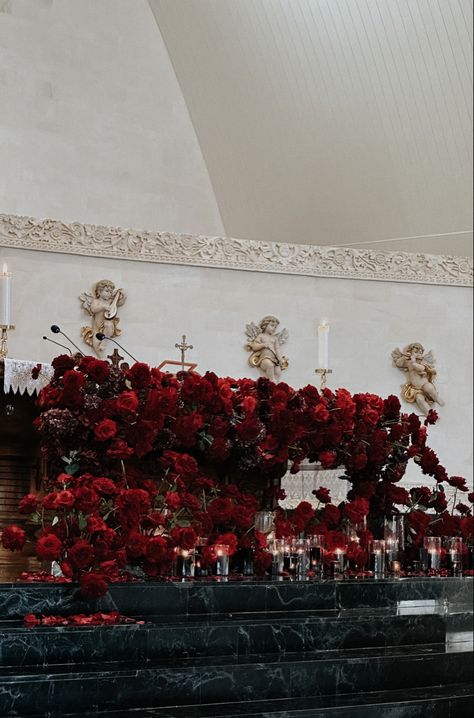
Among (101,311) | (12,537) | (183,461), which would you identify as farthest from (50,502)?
(101,311)

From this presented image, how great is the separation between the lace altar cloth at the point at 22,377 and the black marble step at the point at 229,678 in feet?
7.21

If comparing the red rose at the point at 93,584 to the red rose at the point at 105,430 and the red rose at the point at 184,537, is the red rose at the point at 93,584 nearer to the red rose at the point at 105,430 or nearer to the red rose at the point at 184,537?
the red rose at the point at 184,537

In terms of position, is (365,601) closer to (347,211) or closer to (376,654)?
(376,654)

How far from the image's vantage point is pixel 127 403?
510 centimetres

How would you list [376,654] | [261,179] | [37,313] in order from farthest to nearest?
[261,179], [37,313], [376,654]

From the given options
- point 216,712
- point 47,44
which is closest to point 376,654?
point 216,712

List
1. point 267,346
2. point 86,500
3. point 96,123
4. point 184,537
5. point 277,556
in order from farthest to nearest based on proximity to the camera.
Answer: point 96,123, point 267,346, point 277,556, point 184,537, point 86,500

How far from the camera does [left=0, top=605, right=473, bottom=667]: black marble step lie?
164 inches

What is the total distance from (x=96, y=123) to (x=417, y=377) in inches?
207

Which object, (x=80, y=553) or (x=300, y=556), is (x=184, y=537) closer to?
(x=80, y=553)

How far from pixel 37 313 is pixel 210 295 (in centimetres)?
200

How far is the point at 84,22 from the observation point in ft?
45.3

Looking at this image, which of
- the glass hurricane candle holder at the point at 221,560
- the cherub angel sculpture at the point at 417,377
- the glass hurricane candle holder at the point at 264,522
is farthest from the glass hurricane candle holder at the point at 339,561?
the cherub angel sculpture at the point at 417,377

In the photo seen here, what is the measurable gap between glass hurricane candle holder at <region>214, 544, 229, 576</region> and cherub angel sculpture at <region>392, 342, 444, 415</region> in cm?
740
